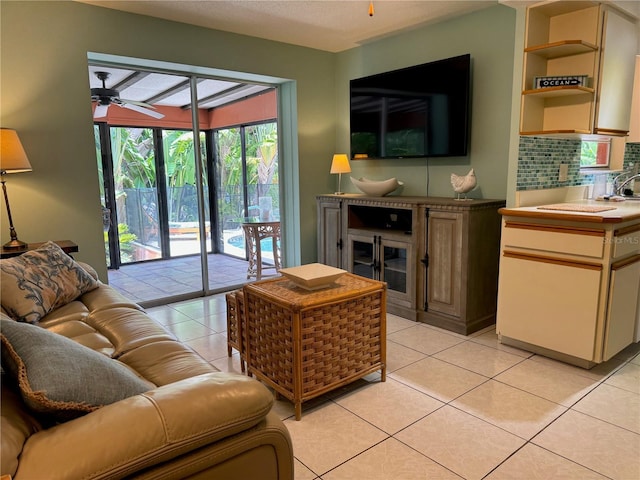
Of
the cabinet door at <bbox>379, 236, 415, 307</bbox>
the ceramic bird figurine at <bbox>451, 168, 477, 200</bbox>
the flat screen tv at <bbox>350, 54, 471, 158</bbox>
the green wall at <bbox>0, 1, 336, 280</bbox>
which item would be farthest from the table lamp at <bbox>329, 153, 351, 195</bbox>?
the green wall at <bbox>0, 1, 336, 280</bbox>

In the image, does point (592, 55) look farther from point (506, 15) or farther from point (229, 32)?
point (229, 32)

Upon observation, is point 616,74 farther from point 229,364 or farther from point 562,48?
point 229,364

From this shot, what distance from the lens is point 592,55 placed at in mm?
2838

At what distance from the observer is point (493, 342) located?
3062 millimetres

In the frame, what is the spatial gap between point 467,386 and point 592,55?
225 centimetres

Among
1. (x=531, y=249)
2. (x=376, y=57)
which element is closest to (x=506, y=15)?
(x=376, y=57)

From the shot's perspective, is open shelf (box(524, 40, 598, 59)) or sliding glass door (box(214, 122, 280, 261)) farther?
sliding glass door (box(214, 122, 280, 261))

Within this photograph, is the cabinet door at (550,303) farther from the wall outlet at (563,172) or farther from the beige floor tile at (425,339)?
the wall outlet at (563,172)

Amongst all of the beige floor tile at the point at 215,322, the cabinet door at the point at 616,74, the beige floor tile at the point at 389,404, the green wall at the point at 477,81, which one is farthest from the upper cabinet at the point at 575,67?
→ the beige floor tile at the point at 215,322

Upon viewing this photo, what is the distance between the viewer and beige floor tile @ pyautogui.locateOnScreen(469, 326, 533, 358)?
9.41ft

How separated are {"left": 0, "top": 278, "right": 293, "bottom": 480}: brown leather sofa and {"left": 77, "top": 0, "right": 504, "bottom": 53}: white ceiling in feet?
9.97

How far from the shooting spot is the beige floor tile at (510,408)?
6.76 ft

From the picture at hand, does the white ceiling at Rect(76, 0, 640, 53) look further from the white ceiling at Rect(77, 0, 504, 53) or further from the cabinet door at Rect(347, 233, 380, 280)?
the cabinet door at Rect(347, 233, 380, 280)

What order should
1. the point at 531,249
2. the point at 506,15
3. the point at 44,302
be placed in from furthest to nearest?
the point at 506,15, the point at 531,249, the point at 44,302
